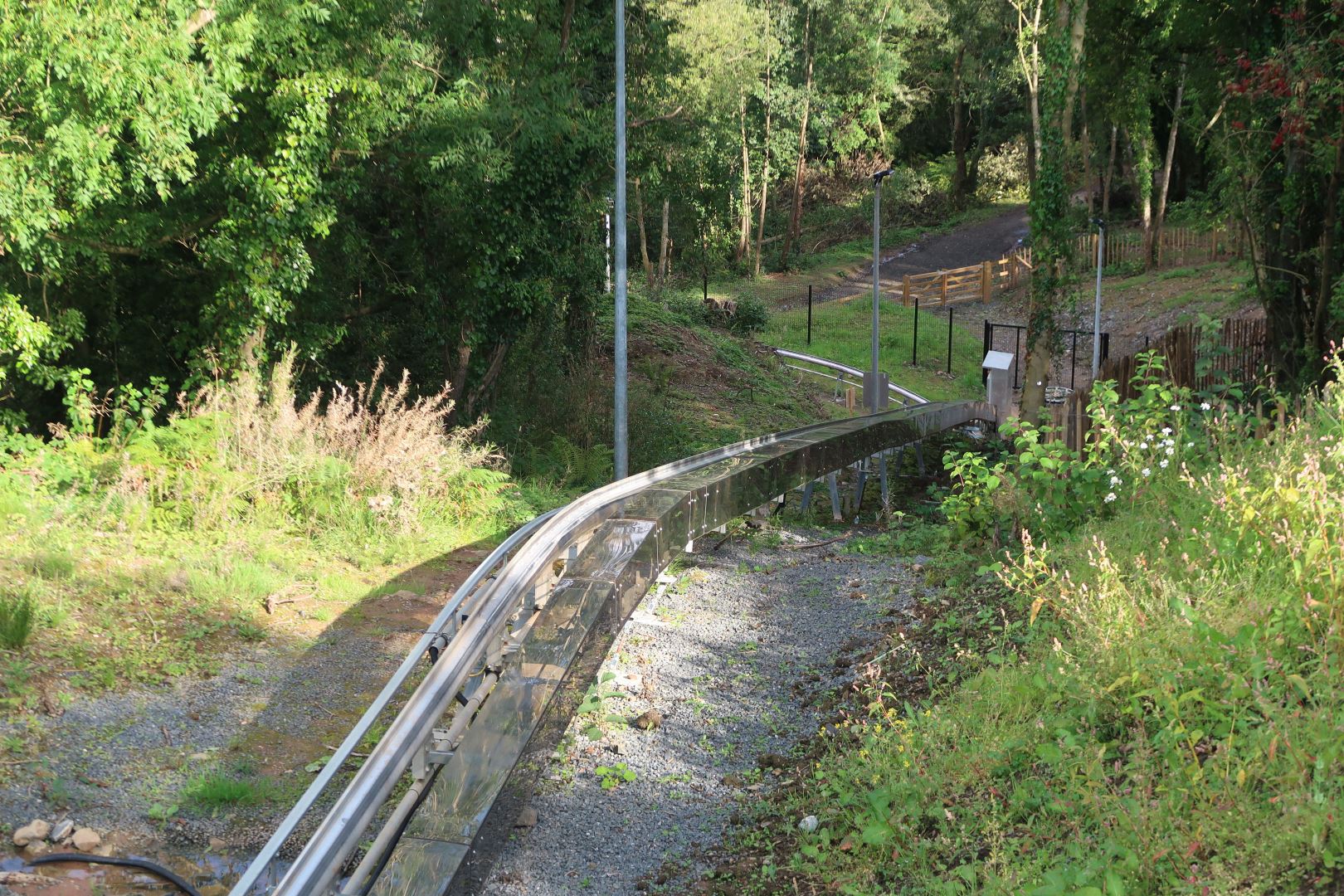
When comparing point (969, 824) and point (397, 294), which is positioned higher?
point (397, 294)

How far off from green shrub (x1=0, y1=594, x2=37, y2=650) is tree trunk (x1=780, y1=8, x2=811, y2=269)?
44894mm

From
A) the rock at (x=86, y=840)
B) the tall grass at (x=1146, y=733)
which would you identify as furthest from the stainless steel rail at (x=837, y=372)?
the rock at (x=86, y=840)

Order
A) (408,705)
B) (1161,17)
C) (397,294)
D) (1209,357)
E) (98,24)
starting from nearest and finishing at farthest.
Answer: (408,705) → (1209,357) → (98,24) → (397,294) → (1161,17)

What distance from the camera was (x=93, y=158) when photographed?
10164mm

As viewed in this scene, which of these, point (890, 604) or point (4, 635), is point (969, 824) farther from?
point (4, 635)

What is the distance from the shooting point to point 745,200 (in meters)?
48.6

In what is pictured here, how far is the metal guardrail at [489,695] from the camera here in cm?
473

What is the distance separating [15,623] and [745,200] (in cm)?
4374

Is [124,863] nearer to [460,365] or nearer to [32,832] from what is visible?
[32,832]

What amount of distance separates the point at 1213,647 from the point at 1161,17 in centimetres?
1739

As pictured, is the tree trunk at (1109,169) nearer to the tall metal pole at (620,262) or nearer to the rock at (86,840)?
the tall metal pole at (620,262)

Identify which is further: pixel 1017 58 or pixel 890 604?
pixel 1017 58

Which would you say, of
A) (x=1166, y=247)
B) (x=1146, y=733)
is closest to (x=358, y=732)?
(x=1146, y=733)

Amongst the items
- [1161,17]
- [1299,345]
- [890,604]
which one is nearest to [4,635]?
[890,604]
